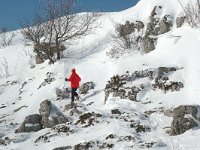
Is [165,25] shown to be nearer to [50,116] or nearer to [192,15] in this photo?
[192,15]

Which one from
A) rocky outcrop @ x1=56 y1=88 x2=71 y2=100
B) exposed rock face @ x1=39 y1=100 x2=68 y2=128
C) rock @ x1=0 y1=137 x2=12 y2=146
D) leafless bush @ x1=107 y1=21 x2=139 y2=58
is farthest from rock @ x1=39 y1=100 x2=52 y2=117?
leafless bush @ x1=107 y1=21 x2=139 y2=58

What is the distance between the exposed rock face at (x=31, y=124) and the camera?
53.9 feet

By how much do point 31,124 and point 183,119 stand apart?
6216mm

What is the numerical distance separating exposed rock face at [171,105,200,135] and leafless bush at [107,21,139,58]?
34.1 ft

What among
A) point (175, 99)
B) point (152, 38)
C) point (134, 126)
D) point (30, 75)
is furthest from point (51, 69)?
point (134, 126)

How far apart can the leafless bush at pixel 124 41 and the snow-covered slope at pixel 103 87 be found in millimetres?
720

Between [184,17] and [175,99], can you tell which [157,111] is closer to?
[175,99]

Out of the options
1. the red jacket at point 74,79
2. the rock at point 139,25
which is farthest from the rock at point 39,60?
the red jacket at point 74,79

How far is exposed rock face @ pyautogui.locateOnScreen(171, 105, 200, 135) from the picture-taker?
1380cm

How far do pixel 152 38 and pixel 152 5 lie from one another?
3746 millimetres

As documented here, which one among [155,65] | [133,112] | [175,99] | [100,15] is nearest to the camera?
[133,112]

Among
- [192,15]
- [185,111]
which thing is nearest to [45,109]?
[185,111]

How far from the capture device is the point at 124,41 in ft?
84.8

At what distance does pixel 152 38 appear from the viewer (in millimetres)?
24281
